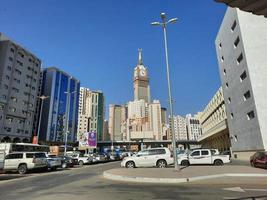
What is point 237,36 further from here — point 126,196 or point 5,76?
point 5,76

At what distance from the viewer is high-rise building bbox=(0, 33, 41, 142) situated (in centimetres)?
6912

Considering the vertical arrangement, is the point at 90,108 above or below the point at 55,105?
above

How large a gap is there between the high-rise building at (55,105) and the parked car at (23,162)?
7673cm

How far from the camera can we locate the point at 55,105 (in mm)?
103812

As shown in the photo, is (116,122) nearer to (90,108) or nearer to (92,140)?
(90,108)

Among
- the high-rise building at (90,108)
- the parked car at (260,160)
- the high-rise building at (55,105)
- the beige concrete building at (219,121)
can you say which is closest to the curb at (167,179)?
the parked car at (260,160)

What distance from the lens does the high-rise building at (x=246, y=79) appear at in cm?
3400

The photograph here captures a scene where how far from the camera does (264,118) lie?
3309cm

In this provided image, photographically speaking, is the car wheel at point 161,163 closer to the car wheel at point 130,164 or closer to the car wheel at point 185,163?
the car wheel at point 130,164

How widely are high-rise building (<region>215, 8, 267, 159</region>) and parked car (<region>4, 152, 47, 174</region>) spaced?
28198 mm

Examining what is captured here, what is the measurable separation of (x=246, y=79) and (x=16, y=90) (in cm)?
6572

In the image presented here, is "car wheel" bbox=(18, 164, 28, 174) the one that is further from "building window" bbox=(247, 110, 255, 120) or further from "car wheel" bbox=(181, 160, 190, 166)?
"building window" bbox=(247, 110, 255, 120)

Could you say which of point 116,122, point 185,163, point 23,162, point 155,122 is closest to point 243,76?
point 185,163

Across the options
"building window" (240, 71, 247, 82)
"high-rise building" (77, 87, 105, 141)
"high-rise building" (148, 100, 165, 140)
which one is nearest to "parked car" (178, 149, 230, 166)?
"building window" (240, 71, 247, 82)
